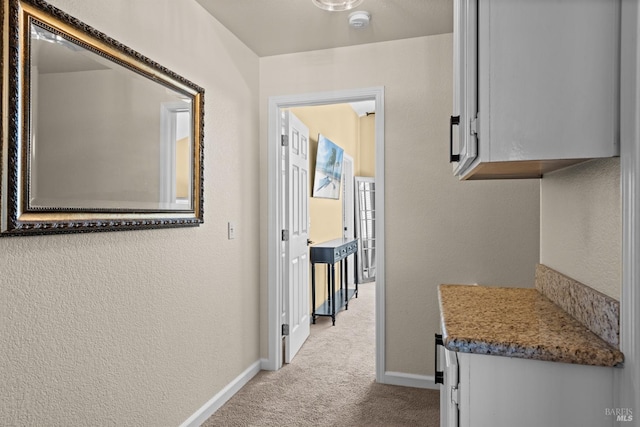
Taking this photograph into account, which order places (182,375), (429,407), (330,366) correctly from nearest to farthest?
(182,375) → (429,407) → (330,366)

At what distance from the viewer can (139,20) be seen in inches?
73.2

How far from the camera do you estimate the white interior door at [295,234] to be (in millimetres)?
3234

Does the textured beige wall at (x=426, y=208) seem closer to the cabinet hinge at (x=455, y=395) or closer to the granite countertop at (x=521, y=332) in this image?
the granite countertop at (x=521, y=332)

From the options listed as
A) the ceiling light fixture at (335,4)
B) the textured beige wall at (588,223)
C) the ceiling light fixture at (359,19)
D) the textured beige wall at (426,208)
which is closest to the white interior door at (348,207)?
the textured beige wall at (426,208)

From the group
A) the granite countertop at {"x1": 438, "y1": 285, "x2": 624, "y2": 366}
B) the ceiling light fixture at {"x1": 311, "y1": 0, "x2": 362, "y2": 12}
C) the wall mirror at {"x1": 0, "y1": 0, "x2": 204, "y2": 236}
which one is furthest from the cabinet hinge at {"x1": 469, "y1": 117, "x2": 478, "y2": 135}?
the wall mirror at {"x1": 0, "y1": 0, "x2": 204, "y2": 236}

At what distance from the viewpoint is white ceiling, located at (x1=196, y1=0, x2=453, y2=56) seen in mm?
2334

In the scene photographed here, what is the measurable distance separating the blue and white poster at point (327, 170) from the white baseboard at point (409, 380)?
215 cm

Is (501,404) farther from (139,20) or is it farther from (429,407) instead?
(139,20)

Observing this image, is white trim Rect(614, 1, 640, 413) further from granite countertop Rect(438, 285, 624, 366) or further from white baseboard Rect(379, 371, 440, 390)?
white baseboard Rect(379, 371, 440, 390)

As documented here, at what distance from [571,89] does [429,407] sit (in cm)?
212

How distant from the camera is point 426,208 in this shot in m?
2.80

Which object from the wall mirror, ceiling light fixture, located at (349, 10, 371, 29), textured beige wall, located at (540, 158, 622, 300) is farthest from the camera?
ceiling light fixture, located at (349, 10, 371, 29)

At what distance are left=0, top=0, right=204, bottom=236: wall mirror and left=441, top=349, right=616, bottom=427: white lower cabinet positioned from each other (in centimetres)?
140

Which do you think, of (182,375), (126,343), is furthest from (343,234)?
(126,343)
